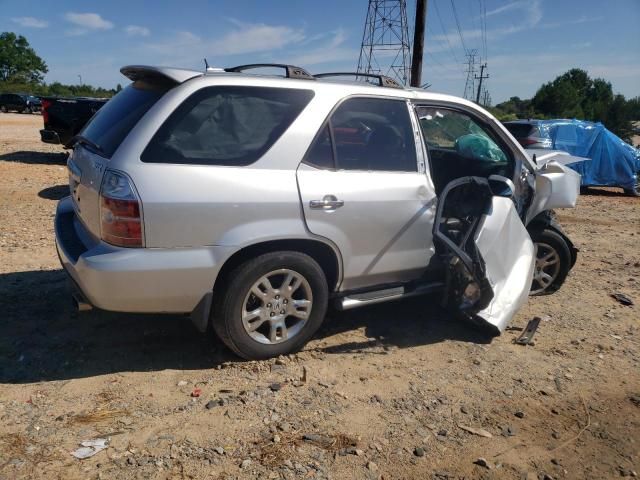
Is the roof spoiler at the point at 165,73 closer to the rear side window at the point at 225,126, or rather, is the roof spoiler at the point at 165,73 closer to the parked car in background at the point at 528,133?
the rear side window at the point at 225,126

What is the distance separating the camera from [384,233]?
370 centimetres

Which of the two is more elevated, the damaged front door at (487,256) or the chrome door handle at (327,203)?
the chrome door handle at (327,203)

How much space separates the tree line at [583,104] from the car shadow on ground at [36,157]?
86.0 ft

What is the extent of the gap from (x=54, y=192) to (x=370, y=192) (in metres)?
7.28

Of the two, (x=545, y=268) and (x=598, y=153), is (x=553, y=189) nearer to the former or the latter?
(x=545, y=268)

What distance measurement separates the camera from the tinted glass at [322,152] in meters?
3.39

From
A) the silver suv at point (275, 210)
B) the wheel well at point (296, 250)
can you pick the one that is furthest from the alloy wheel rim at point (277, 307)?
the wheel well at point (296, 250)

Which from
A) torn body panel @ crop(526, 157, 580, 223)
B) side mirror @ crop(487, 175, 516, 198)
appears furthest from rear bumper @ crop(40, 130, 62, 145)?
torn body panel @ crop(526, 157, 580, 223)

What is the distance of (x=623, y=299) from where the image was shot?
5.05 meters

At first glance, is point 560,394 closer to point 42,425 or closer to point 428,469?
point 428,469

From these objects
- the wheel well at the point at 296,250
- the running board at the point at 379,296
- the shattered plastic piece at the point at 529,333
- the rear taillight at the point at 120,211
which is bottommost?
the shattered plastic piece at the point at 529,333

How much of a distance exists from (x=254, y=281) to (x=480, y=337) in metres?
1.97

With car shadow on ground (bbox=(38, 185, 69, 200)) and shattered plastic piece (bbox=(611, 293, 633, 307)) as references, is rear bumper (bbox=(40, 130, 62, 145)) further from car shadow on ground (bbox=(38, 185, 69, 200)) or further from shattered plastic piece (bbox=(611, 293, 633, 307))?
shattered plastic piece (bbox=(611, 293, 633, 307))

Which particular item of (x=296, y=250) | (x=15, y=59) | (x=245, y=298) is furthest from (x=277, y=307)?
(x=15, y=59)
